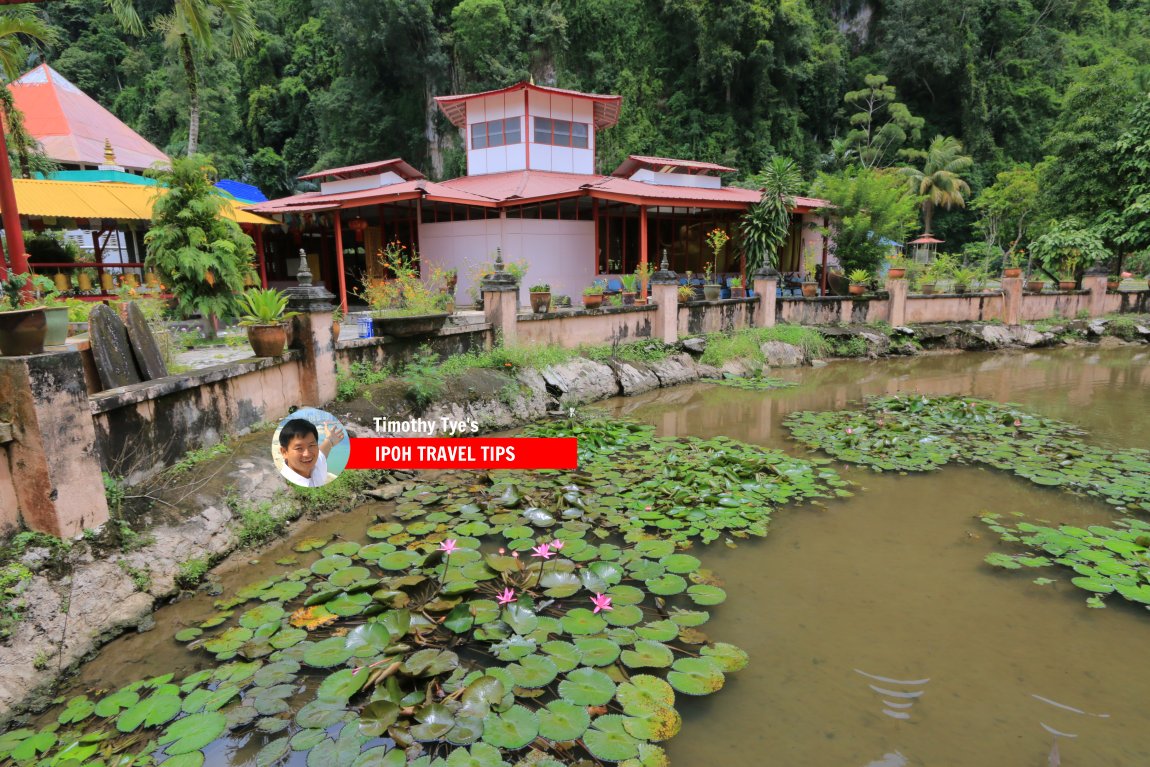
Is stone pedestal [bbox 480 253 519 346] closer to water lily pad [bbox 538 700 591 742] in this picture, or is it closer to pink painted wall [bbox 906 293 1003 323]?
water lily pad [bbox 538 700 591 742]

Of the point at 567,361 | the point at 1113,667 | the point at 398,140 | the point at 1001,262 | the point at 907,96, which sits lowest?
the point at 1113,667

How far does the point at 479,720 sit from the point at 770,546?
2806 millimetres

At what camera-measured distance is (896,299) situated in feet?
49.9

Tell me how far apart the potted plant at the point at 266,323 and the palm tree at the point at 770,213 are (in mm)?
11131

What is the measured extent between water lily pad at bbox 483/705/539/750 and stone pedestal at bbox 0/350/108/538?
2934mm

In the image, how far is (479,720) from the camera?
9.32 ft

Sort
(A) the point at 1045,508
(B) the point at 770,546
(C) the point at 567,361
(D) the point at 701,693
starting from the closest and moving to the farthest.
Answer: (D) the point at 701,693, (B) the point at 770,546, (A) the point at 1045,508, (C) the point at 567,361

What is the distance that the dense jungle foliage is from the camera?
25.1 metres

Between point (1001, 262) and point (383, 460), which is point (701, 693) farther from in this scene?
point (1001, 262)

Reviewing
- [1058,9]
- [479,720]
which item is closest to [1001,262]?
[1058,9]

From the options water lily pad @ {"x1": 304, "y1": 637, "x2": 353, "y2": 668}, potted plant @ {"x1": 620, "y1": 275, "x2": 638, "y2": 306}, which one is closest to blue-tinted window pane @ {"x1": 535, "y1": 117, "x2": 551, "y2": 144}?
potted plant @ {"x1": 620, "y1": 275, "x2": 638, "y2": 306}

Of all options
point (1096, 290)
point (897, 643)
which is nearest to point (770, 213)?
point (1096, 290)

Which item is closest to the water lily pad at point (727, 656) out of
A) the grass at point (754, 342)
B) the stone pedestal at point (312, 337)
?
the stone pedestal at point (312, 337)

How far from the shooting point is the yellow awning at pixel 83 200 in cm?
996
